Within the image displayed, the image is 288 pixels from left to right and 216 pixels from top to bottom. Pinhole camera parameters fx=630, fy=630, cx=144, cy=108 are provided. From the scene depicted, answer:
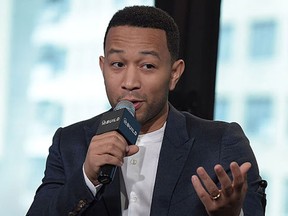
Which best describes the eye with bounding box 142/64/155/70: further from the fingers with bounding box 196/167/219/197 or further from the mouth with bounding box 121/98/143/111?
the fingers with bounding box 196/167/219/197

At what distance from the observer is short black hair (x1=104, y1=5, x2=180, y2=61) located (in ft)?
6.43

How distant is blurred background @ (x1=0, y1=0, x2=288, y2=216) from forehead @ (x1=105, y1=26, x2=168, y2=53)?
891 mm

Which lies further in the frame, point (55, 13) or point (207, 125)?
point (55, 13)

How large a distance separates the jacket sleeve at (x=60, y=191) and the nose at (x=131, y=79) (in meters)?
0.27

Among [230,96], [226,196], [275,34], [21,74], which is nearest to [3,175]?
[21,74]

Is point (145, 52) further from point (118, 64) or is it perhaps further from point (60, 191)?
point (60, 191)

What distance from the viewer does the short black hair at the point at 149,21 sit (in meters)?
1.96

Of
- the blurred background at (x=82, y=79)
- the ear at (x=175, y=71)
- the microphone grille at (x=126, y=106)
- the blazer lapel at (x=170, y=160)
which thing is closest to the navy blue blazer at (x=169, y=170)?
the blazer lapel at (x=170, y=160)

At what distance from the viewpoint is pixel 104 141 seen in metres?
1.51

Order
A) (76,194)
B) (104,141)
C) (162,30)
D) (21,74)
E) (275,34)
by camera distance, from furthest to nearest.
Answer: (21,74), (275,34), (162,30), (76,194), (104,141)

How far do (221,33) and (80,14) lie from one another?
0.68 metres

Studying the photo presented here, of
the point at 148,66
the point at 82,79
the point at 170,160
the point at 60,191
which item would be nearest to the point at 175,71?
the point at 148,66

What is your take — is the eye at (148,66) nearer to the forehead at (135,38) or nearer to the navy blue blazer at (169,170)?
the forehead at (135,38)

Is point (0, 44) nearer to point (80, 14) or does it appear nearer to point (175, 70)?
point (80, 14)
